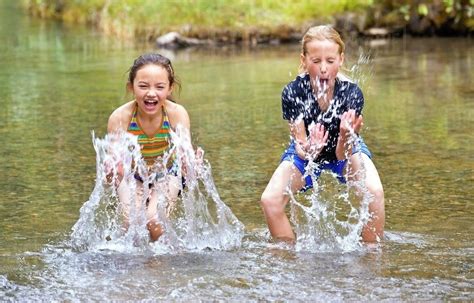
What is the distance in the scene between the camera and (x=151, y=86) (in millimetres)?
5918

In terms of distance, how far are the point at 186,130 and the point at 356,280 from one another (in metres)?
1.57

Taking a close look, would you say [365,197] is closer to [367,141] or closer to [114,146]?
[114,146]

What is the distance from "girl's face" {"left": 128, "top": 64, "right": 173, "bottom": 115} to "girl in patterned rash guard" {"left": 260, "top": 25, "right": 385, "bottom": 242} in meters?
0.75

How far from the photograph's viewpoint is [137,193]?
607 cm

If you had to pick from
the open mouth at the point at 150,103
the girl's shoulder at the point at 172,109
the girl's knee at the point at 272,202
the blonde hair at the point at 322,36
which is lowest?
the girl's knee at the point at 272,202

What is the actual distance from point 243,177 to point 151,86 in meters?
2.07

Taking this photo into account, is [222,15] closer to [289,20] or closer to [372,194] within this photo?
[289,20]

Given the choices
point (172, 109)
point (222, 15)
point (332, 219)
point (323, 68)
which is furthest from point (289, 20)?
point (323, 68)

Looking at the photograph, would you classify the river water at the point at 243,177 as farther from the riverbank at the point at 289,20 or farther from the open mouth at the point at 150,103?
the riverbank at the point at 289,20

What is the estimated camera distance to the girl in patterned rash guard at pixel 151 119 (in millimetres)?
5930

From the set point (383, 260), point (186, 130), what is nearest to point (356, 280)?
point (383, 260)

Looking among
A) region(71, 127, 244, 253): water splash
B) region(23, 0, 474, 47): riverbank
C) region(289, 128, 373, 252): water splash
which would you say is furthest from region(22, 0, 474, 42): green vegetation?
region(71, 127, 244, 253): water splash

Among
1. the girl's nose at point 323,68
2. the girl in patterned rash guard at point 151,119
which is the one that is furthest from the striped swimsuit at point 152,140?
the girl's nose at point 323,68

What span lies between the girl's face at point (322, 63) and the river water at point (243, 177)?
100 cm
